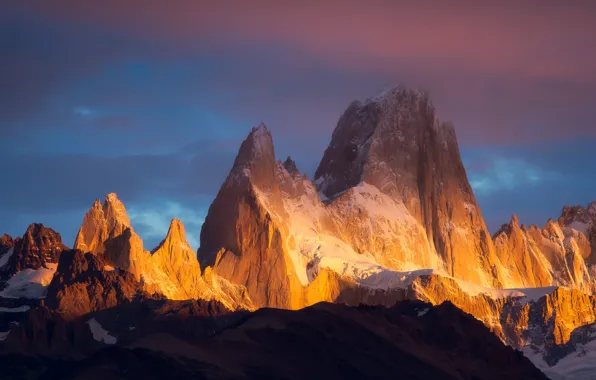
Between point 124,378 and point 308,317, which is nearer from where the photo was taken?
point 124,378

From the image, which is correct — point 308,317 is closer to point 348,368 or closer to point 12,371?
point 348,368

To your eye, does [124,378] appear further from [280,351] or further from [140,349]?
[280,351]

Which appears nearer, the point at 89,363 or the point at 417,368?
the point at 89,363

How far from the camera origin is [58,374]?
609 ft

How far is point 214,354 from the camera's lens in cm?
18138

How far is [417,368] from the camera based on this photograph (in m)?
196

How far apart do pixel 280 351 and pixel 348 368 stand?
726 centimetres

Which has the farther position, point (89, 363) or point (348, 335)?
point (348, 335)

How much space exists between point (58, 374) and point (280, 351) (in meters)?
22.8

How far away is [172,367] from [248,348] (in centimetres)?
1258

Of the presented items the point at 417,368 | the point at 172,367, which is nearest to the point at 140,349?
the point at 172,367

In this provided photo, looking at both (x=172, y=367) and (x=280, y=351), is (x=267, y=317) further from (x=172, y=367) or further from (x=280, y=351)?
(x=172, y=367)

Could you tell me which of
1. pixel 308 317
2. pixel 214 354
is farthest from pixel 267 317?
pixel 214 354

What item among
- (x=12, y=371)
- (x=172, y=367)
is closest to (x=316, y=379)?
(x=172, y=367)
